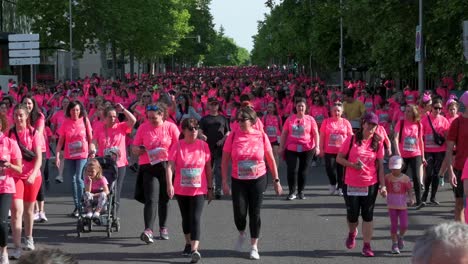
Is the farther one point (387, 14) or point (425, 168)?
point (387, 14)

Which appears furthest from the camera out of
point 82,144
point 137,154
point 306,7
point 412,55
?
point 306,7

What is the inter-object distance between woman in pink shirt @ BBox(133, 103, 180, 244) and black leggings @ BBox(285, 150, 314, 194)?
4176 mm

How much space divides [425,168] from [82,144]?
5.09m

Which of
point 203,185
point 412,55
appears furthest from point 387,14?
point 203,185

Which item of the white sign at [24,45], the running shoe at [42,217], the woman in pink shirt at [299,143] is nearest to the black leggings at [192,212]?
the running shoe at [42,217]

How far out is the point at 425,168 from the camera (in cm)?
1355

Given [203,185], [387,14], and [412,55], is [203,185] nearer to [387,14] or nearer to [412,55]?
[387,14]

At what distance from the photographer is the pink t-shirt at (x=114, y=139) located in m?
11.0

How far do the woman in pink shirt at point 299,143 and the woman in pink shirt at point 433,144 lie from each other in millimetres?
1611

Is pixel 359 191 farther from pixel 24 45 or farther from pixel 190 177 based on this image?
pixel 24 45

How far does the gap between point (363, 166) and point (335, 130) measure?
462 cm

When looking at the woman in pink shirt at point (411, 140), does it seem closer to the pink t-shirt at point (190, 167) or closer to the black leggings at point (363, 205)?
the black leggings at point (363, 205)

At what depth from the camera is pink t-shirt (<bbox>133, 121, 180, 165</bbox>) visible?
33.1ft

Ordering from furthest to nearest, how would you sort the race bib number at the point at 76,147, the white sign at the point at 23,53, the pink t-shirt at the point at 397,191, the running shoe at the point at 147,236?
the white sign at the point at 23,53 → the race bib number at the point at 76,147 → the running shoe at the point at 147,236 → the pink t-shirt at the point at 397,191
